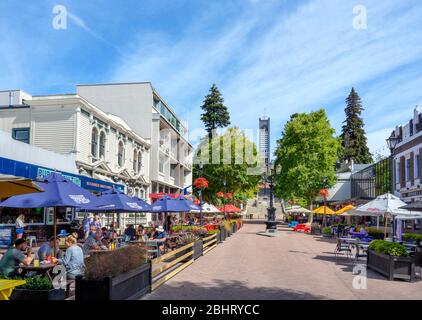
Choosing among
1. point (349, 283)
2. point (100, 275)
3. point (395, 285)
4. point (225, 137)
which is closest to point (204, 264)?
point (349, 283)

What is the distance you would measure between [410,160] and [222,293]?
30.1 meters

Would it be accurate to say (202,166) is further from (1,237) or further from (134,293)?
(134,293)

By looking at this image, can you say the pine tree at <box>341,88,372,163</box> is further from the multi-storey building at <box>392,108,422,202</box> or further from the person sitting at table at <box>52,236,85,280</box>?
the person sitting at table at <box>52,236,85,280</box>

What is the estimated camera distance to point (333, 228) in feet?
108

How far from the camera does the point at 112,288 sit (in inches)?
285

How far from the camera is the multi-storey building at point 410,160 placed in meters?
33.0

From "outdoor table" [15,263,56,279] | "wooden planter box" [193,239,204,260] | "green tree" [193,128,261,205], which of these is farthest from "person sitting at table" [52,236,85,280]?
"green tree" [193,128,261,205]

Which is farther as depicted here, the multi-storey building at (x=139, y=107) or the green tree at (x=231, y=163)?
the green tree at (x=231, y=163)

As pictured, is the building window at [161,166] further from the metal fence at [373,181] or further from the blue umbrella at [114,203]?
the blue umbrella at [114,203]

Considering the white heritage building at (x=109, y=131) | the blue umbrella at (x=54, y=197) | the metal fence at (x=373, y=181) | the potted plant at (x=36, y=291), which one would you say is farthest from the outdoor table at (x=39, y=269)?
the metal fence at (x=373, y=181)

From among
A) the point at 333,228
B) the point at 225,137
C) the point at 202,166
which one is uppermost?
the point at 225,137

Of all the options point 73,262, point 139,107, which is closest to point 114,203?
point 73,262

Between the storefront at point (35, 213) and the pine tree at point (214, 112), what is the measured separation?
49982 millimetres
